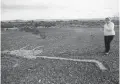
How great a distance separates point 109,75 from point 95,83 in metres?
0.85

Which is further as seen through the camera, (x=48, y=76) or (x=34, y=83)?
(x=48, y=76)

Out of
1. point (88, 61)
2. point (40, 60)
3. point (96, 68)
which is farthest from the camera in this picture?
point (40, 60)

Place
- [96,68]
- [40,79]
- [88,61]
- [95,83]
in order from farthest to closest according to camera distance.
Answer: [88,61]
[96,68]
[40,79]
[95,83]

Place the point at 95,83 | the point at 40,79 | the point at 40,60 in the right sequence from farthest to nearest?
the point at 40,60
the point at 40,79
the point at 95,83

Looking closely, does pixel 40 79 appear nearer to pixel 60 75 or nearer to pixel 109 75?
pixel 60 75

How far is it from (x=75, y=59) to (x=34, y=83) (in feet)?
10.1

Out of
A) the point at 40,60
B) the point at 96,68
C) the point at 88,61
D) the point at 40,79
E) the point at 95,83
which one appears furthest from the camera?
the point at 40,60

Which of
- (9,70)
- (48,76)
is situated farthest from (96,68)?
(9,70)

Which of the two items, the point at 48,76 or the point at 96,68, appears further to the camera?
the point at 96,68

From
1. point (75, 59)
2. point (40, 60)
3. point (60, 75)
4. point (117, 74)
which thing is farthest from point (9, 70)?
point (117, 74)

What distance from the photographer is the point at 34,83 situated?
5.56 meters

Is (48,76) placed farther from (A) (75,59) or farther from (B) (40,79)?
(A) (75,59)

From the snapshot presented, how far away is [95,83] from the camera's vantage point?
5.35m

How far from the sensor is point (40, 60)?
8.38 m
